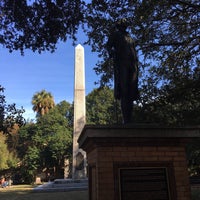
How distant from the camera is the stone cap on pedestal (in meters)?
4.46

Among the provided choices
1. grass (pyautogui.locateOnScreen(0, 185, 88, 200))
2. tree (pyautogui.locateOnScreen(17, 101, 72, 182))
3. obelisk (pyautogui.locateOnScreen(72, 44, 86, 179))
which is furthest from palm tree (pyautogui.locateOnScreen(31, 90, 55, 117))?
grass (pyautogui.locateOnScreen(0, 185, 88, 200))

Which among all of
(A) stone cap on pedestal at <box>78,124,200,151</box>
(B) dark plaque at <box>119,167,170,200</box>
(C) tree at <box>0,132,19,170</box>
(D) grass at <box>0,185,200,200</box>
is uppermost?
(C) tree at <box>0,132,19,170</box>

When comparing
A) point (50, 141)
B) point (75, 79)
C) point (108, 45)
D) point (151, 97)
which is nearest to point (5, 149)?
point (50, 141)

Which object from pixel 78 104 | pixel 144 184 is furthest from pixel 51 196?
pixel 144 184

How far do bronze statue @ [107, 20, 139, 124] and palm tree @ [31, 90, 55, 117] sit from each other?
4183 centimetres

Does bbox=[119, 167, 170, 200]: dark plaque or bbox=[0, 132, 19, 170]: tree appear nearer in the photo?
bbox=[119, 167, 170, 200]: dark plaque

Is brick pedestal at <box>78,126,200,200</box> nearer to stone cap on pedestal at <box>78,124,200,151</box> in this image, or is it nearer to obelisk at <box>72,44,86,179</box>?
stone cap on pedestal at <box>78,124,200,151</box>

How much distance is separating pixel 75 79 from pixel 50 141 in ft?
58.6

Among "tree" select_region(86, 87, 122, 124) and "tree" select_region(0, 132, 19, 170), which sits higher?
"tree" select_region(86, 87, 122, 124)

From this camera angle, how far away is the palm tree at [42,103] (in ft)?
152

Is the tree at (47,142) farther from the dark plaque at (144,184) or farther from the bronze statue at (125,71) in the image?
the dark plaque at (144,184)

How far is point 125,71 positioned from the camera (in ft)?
17.5

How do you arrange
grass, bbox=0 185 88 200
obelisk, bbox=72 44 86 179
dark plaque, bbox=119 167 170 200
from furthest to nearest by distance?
obelisk, bbox=72 44 86 179, grass, bbox=0 185 88 200, dark plaque, bbox=119 167 170 200

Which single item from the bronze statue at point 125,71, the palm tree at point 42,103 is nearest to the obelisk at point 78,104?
the bronze statue at point 125,71
